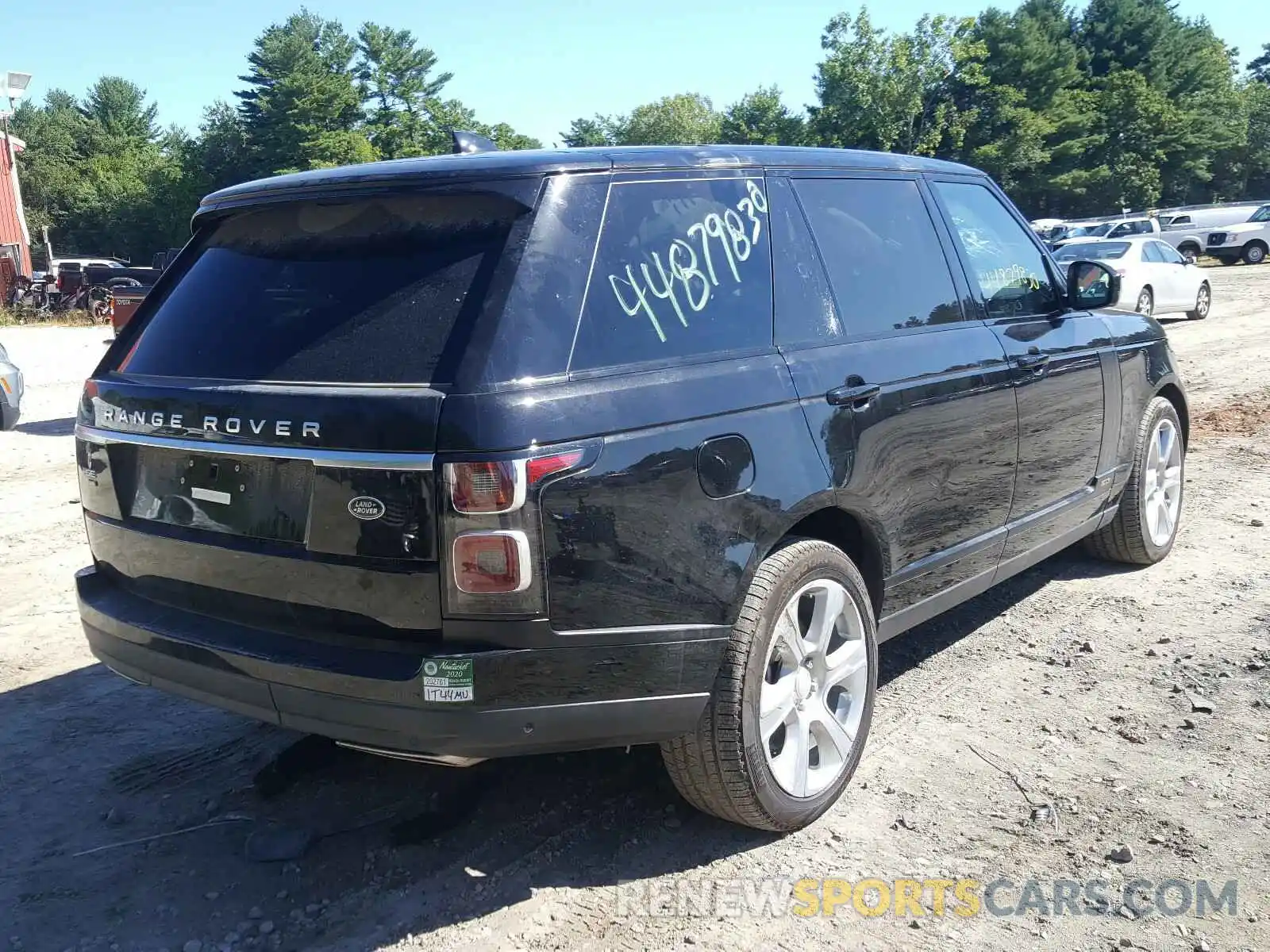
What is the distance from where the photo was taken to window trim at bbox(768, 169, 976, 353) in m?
3.58

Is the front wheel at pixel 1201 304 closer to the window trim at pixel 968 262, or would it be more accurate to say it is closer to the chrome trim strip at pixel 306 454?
the window trim at pixel 968 262

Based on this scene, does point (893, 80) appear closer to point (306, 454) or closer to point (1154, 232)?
point (1154, 232)

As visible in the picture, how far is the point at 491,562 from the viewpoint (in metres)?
2.59

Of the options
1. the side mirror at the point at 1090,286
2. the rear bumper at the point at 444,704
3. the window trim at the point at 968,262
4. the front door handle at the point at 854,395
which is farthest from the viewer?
the side mirror at the point at 1090,286

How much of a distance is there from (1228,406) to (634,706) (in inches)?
373

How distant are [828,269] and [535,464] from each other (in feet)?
4.89

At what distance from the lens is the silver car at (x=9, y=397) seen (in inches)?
351

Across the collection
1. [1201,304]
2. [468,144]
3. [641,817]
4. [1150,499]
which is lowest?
[641,817]

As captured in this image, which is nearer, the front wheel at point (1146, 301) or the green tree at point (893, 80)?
the front wheel at point (1146, 301)

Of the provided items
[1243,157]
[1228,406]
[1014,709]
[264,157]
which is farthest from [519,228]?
[1243,157]

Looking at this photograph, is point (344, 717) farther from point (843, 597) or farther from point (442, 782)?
point (843, 597)

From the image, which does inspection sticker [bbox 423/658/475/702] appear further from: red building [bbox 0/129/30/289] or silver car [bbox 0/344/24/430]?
red building [bbox 0/129/30/289]

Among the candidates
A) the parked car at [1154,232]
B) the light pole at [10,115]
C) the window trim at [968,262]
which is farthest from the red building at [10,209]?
the window trim at [968,262]

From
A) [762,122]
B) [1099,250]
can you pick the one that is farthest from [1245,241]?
[762,122]
